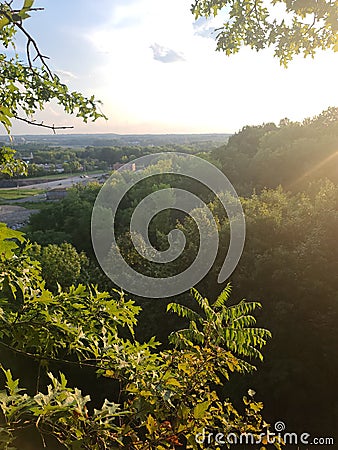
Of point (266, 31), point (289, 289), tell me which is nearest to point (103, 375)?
point (266, 31)

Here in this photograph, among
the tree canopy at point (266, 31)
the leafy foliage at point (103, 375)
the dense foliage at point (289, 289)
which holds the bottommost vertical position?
the dense foliage at point (289, 289)

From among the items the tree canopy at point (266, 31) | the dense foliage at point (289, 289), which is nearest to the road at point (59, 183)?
the dense foliage at point (289, 289)

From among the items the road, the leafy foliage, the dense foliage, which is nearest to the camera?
the leafy foliage

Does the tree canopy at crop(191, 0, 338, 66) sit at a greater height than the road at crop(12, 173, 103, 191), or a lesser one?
greater

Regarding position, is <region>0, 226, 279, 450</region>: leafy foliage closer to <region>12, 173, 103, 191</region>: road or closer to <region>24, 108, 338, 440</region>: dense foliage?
<region>24, 108, 338, 440</region>: dense foliage

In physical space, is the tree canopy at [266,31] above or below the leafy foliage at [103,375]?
above

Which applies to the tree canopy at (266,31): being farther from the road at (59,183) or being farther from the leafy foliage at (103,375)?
the road at (59,183)

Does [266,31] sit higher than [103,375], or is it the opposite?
[266,31]

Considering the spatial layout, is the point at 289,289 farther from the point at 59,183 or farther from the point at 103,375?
the point at 59,183

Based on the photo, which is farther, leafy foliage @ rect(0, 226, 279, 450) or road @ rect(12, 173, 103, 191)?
road @ rect(12, 173, 103, 191)

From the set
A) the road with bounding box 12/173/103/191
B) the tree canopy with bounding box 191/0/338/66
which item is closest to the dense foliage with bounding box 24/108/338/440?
the tree canopy with bounding box 191/0/338/66

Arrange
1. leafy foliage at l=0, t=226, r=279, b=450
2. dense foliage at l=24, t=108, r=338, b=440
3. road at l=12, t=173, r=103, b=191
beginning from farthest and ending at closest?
1. road at l=12, t=173, r=103, b=191
2. dense foliage at l=24, t=108, r=338, b=440
3. leafy foliage at l=0, t=226, r=279, b=450

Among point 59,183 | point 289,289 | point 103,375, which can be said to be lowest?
point 289,289

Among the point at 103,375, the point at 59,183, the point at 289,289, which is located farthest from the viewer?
the point at 59,183
